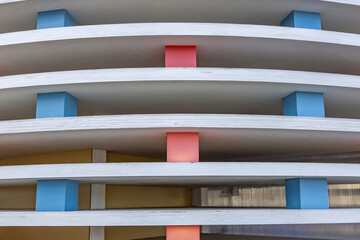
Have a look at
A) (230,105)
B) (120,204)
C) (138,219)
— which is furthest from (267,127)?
(120,204)

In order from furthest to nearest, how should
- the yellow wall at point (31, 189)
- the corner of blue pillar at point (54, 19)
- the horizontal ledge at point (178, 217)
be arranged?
the yellow wall at point (31, 189)
the corner of blue pillar at point (54, 19)
the horizontal ledge at point (178, 217)

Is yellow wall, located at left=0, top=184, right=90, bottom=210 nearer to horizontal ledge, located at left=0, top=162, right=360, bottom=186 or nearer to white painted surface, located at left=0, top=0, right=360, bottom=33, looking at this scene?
horizontal ledge, located at left=0, top=162, right=360, bottom=186

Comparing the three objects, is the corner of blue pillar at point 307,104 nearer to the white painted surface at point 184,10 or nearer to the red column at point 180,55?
the white painted surface at point 184,10

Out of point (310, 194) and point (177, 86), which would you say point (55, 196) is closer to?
point (177, 86)

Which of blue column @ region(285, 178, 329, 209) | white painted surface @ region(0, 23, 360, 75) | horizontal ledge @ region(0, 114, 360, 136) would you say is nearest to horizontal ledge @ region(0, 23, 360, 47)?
white painted surface @ region(0, 23, 360, 75)

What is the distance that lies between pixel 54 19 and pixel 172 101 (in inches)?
201

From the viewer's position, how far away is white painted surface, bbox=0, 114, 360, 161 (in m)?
9.70

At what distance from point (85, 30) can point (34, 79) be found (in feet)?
7.38

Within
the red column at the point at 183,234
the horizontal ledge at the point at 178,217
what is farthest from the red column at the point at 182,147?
the red column at the point at 183,234

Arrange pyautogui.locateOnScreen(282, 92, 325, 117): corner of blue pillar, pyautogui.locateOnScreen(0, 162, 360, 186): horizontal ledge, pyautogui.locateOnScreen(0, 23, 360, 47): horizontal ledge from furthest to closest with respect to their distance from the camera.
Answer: pyautogui.locateOnScreen(282, 92, 325, 117): corner of blue pillar, pyautogui.locateOnScreen(0, 23, 360, 47): horizontal ledge, pyautogui.locateOnScreen(0, 162, 360, 186): horizontal ledge

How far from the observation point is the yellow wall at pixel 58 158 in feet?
44.3

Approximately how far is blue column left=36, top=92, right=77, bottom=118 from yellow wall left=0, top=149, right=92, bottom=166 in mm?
2808

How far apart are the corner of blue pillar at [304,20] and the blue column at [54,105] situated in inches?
325

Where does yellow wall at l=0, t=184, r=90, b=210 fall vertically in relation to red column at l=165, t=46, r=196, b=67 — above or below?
below
